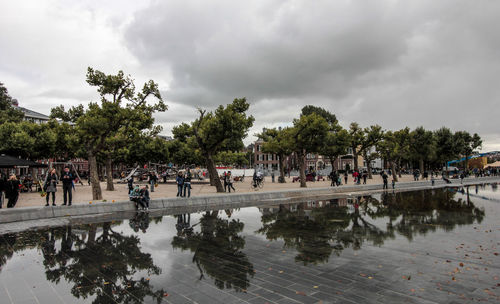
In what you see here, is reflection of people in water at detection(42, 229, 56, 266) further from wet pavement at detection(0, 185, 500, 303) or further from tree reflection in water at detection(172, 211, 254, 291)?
tree reflection in water at detection(172, 211, 254, 291)

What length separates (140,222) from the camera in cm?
1178

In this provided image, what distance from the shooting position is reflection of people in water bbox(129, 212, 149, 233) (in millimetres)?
10531

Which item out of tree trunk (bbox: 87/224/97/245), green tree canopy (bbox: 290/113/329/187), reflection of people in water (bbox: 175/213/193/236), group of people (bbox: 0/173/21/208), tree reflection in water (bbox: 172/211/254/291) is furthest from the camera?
green tree canopy (bbox: 290/113/329/187)

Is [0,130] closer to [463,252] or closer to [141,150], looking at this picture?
[141,150]

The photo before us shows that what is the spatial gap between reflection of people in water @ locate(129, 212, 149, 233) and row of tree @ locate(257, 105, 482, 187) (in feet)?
66.8

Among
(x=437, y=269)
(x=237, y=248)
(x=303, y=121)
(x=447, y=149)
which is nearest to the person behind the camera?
(x=437, y=269)

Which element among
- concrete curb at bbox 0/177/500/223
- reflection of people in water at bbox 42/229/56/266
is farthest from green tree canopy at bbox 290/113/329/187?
reflection of people in water at bbox 42/229/56/266

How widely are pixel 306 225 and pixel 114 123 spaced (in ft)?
42.5

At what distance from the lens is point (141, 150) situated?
168ft

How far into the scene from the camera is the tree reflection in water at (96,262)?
4.96m

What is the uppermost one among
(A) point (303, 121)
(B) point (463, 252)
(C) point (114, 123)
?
(A) point (303, 121)

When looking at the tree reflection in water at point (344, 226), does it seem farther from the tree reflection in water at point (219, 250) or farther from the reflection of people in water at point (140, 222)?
the reflection of people in water at point (140, 222)

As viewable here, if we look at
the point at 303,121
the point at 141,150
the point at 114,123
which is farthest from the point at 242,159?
the point at 114,123

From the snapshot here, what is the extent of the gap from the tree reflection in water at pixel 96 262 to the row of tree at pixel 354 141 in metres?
24.0
